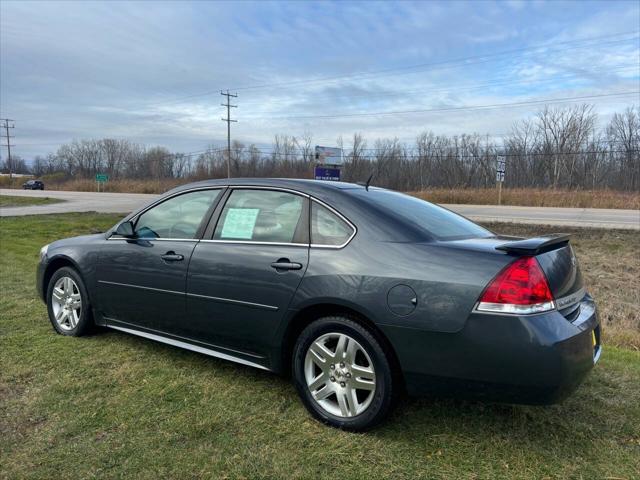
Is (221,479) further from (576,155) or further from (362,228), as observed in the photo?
(576,155)

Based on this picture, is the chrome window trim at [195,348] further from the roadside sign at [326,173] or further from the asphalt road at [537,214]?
the roadside sign at [326,173]

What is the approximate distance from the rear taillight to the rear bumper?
43mm

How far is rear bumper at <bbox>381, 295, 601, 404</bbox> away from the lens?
2.56 m

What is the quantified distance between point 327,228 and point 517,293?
124 cm

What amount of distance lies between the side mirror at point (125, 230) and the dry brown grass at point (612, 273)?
16.8 feet

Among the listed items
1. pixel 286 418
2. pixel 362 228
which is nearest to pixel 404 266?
pixel 362 228

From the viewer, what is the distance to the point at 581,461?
2760 millimetres

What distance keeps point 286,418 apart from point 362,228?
1338mm

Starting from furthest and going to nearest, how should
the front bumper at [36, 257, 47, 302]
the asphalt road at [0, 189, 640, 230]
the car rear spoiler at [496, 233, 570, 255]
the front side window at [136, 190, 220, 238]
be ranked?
the asphalt road at [0, 189, 640, 230], the front bumper at [36, 257, 47, 302], the front side window at [136, 190, 220, 238], the car rear spoiler at [496, 233, 570, 255]

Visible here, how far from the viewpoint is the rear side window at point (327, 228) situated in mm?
3176

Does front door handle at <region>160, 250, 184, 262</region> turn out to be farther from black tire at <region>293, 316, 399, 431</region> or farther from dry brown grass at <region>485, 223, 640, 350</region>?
dry brown grass at <region>485, 223, 640, 350</region>

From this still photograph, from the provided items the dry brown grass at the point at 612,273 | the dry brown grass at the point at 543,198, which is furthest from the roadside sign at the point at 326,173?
the dry brown grass at the point at 543,198

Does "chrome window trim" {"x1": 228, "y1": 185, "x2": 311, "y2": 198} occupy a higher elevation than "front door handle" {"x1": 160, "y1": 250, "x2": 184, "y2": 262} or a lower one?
higher

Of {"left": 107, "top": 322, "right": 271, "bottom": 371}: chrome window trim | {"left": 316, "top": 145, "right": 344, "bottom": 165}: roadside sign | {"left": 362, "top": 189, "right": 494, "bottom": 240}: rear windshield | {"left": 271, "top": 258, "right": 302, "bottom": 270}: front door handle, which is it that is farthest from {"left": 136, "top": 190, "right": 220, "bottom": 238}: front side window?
{"left": 316, "top": 145, "right": 344, "bottom": 165}: roadside sign
